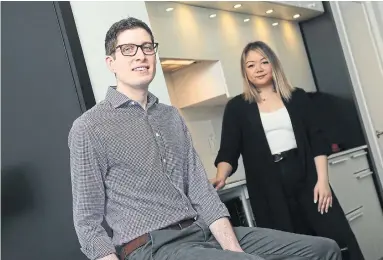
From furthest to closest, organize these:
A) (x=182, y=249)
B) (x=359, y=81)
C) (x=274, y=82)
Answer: (x=359, y=81)
(x=274, y=82)
(x=182, y=249)

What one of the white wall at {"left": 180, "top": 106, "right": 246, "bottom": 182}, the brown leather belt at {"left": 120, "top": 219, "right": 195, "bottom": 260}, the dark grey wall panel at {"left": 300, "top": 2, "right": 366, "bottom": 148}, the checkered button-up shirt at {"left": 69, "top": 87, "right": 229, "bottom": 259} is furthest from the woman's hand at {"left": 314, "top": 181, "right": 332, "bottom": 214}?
the dark grey wall panel at {"left": 300, "top": 2, "right": 366, "bottom": 148}

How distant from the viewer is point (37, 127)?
167cm

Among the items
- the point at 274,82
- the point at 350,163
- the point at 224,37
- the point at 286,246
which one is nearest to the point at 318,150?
A: the point at 274,82

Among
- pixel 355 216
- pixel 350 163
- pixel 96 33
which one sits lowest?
pixel 355 216

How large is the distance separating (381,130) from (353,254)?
90.8 inches

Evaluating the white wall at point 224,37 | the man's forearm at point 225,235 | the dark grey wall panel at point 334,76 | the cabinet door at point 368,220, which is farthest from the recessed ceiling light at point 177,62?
the man's forearm at point 225,235

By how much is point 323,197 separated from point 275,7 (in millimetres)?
2145

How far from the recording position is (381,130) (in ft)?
13.1

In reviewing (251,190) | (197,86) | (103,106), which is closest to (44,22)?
(103,106)

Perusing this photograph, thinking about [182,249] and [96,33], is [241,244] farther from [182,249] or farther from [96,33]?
[96,33]

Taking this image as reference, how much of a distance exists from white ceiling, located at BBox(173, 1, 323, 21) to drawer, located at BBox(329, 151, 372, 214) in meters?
1.17

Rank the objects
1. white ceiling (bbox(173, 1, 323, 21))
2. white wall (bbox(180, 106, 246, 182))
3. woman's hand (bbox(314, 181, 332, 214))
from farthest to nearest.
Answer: white wall (bbox(180, 106, 246, 182)) < white ceiling (bbox(173, 1, 323, 21)) < woman's hand (bbox(314, 181, 332, 214))

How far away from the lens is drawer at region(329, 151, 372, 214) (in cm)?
307

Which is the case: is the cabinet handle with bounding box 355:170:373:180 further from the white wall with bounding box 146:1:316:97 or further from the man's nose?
the man's nose
